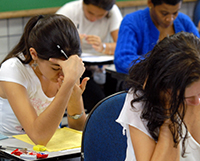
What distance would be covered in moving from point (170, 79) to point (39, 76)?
864 millimetres

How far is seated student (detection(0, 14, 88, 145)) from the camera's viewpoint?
59.6 inches

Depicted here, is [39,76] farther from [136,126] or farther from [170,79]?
[170,79]

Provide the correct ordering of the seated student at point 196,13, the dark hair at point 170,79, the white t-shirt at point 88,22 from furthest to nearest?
the seated student at point 196,13 → the white t-shirt at point 88,22 → the dark hair at point 170,79

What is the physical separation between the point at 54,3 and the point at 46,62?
2446 mm

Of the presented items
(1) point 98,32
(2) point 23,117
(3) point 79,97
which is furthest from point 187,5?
(2) point 23,117

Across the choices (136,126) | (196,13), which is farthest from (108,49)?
(136,126)

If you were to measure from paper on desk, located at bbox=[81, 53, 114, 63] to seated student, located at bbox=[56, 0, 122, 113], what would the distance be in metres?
0.08

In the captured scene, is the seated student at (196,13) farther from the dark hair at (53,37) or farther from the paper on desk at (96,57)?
the dark hair at (53,37)

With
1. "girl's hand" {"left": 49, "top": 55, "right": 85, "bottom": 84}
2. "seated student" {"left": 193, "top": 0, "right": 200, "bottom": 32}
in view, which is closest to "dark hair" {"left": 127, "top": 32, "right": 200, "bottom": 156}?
"girl's hand" {"left": 49, "top": 55, "right": 85, "bottom": 84}

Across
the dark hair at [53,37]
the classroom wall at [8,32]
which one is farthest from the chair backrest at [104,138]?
the classroom wall at [8,32]

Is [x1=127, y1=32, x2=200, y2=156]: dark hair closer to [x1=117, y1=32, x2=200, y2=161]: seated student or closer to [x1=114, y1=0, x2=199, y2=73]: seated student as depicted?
[x1=117, y1=32, x2=200, y2=161]: seated student

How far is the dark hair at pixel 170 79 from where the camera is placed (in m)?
0.99

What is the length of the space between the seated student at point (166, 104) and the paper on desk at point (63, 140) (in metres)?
0.39

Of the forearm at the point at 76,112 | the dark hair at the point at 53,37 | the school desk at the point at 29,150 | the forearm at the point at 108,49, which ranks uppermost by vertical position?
the dark hair at the point at 53,37
